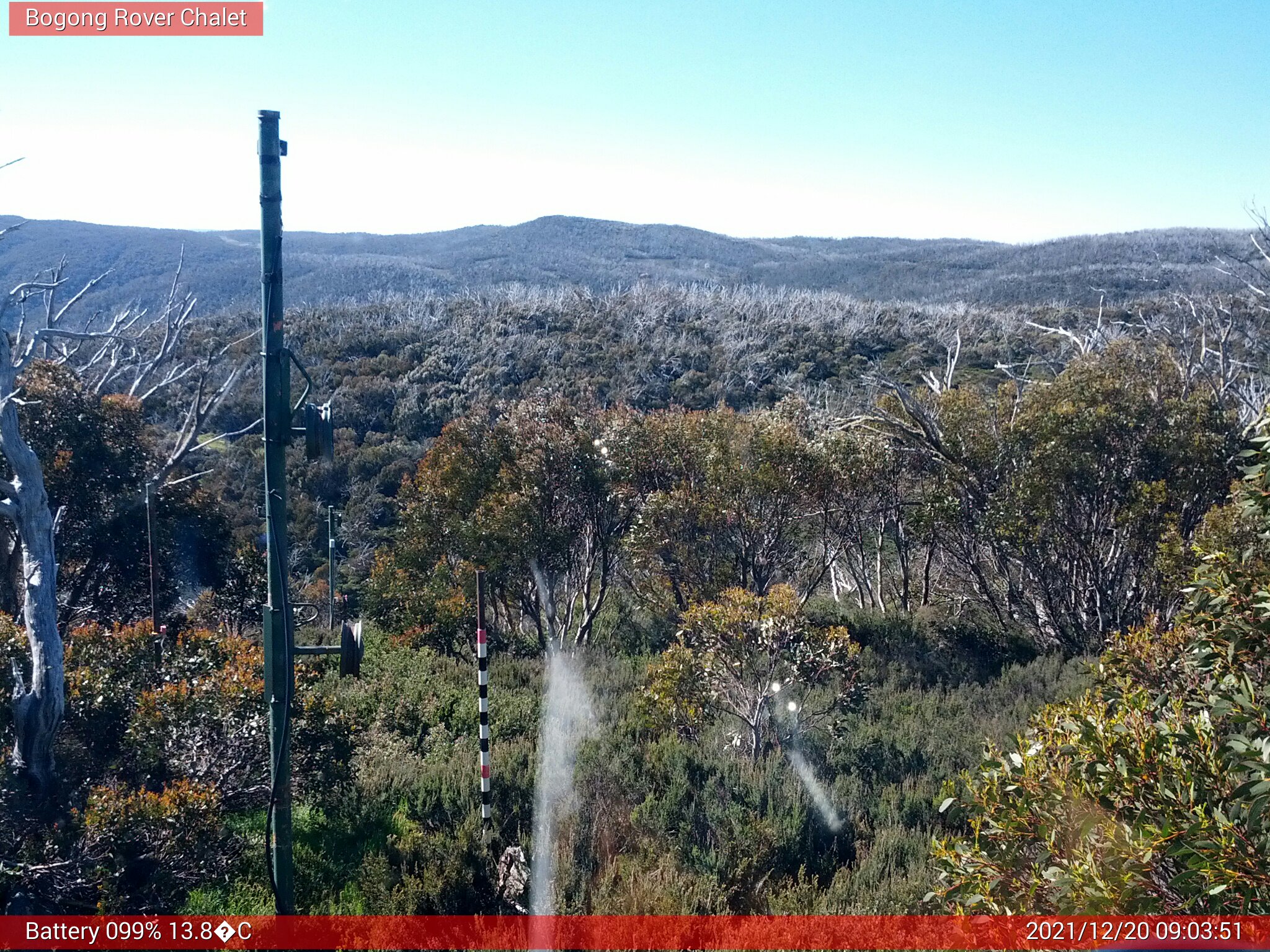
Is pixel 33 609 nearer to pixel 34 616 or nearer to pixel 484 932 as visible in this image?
pixel 34 616

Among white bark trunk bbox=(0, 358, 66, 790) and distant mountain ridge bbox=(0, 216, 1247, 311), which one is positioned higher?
distant mountain ridge bbox=(0, 216, 1247, 311)

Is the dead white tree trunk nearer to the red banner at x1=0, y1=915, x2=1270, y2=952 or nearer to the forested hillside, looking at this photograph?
the forested hillside

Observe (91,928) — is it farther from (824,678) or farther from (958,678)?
(958,678)

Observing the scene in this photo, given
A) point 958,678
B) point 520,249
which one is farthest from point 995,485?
point 520,249

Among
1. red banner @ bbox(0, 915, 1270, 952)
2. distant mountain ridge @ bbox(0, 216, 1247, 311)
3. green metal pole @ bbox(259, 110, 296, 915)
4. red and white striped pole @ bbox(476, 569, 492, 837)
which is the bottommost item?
red banner @ bbox(0, 915, 1270, 952)

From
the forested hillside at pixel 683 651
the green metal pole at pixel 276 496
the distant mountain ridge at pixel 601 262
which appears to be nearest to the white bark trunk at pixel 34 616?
the forested hillside at pixel 683 651

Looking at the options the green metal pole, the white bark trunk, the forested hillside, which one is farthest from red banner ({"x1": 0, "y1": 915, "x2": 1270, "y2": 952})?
the white bark trunk

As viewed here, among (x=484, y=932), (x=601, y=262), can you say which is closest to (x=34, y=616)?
(x=484, y=932)
